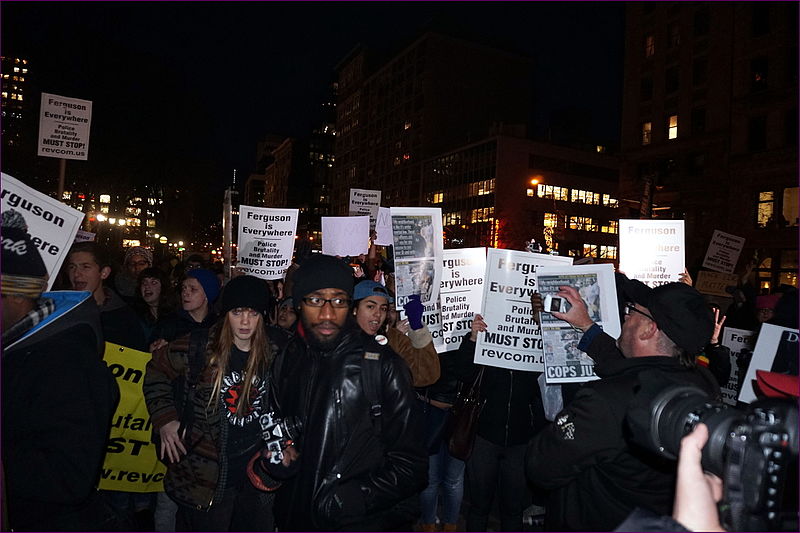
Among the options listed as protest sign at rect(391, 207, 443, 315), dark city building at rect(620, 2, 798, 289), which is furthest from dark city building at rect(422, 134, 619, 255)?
protest sign at rect(391, 207, 443, 315)

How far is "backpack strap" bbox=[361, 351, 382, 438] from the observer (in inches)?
116

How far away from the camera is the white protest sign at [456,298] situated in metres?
5.36

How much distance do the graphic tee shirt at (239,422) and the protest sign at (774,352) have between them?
10.9ft

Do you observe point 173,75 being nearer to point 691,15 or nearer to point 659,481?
point 659,481

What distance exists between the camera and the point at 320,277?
3232 mm

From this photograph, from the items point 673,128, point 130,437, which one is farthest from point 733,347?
point 673,128

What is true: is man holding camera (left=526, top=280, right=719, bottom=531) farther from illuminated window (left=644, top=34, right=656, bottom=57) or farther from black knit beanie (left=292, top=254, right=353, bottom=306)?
illuminated window (left=644, top=34, right=656, bottom=57)

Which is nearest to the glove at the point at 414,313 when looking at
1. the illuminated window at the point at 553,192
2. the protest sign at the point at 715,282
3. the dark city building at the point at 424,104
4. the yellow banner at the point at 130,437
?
the yellow banner at the point at 130,437

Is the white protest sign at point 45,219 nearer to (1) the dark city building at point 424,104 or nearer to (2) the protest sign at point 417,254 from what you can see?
(2) the protest sign at point 417,254

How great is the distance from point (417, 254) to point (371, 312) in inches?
38.0

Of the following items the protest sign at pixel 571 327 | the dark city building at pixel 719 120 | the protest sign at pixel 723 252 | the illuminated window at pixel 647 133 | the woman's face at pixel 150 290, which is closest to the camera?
the protest sign at pixel 571 327

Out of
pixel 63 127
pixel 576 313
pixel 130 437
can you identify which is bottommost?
pixel 130 437

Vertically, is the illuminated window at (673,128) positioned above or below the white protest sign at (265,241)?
above

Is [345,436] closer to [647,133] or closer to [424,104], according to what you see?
[647,133]
